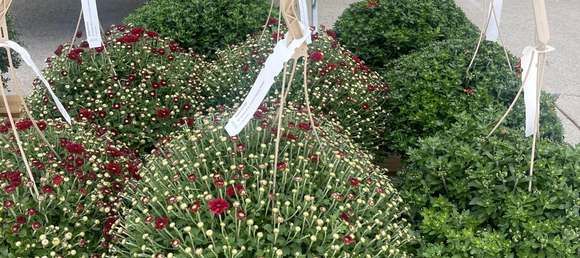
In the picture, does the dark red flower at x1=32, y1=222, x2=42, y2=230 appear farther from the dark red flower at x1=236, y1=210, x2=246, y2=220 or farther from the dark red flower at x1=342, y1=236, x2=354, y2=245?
the dark red flower at x1=342, y1=236, x2=354, y2=245

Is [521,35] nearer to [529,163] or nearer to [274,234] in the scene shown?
[529,163]

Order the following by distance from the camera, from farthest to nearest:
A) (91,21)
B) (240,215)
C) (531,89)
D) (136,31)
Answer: (136,31)
(91,21)
(531,89)
(240,215)

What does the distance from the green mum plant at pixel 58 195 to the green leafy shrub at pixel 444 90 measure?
1539 mm

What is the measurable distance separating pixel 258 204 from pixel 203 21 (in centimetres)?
227

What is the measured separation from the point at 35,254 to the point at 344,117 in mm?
1636

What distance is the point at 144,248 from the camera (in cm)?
122

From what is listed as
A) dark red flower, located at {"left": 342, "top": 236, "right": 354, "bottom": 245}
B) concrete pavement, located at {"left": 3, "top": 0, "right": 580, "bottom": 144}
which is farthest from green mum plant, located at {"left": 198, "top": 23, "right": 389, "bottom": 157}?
concrete pavement, located at {"left": 3, "top": 0, "right": 580, "bottom": 144}

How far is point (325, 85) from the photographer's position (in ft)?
7.86

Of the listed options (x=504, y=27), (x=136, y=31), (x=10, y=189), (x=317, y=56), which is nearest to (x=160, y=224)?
(x=10, y=189)

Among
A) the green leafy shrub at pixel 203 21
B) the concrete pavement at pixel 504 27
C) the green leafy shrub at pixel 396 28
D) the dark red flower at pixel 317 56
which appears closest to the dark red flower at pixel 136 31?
the green leafy shrub at pixel 203 21

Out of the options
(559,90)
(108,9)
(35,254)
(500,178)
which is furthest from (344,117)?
(108,9)

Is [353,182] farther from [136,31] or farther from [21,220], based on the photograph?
[136,31]

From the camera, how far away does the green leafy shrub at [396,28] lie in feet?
10.4

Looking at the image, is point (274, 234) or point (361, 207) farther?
point (361, 207)
